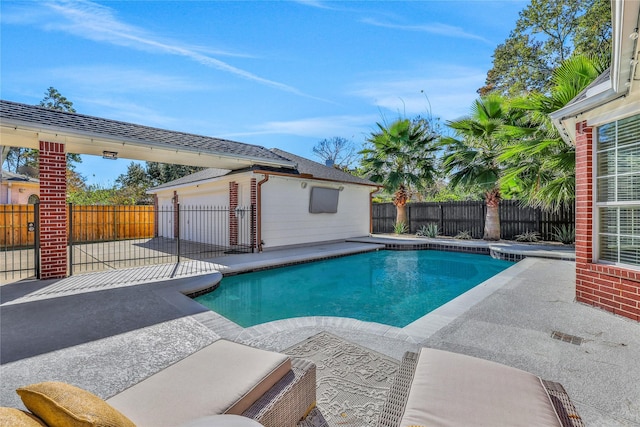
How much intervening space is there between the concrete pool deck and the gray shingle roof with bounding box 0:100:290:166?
335 cm

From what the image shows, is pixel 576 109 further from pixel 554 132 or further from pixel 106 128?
pixel 106 128

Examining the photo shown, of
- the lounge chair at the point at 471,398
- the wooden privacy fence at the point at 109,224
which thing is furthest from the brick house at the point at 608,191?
the wooden privacy fence at the point at 109,224

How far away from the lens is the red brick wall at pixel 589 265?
4.08 meters

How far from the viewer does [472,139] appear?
11672 mm

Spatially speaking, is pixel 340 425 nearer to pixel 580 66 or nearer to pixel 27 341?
pixel 27 341

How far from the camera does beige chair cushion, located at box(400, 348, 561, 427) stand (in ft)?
4.56

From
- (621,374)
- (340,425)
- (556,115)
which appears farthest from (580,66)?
(340,425)

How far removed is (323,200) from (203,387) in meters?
11.1

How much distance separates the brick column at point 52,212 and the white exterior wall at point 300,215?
18.0ft

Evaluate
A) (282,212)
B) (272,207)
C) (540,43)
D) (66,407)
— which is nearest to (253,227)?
(272,207)

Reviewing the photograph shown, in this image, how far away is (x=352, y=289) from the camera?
679 cm

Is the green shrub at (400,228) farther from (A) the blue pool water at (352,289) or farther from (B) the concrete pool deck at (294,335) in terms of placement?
(B) the concrete pool deck at (294,335)

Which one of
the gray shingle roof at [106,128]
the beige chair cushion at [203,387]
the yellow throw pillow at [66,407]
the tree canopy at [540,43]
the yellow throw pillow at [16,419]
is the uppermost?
the tree canopy at [540,43]

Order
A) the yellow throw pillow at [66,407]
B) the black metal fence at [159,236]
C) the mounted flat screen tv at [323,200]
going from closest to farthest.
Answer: the yellow throw pillow at [66,407] < the black metal fence at [159,236] < the mounted flat screen tv at [323,200]
